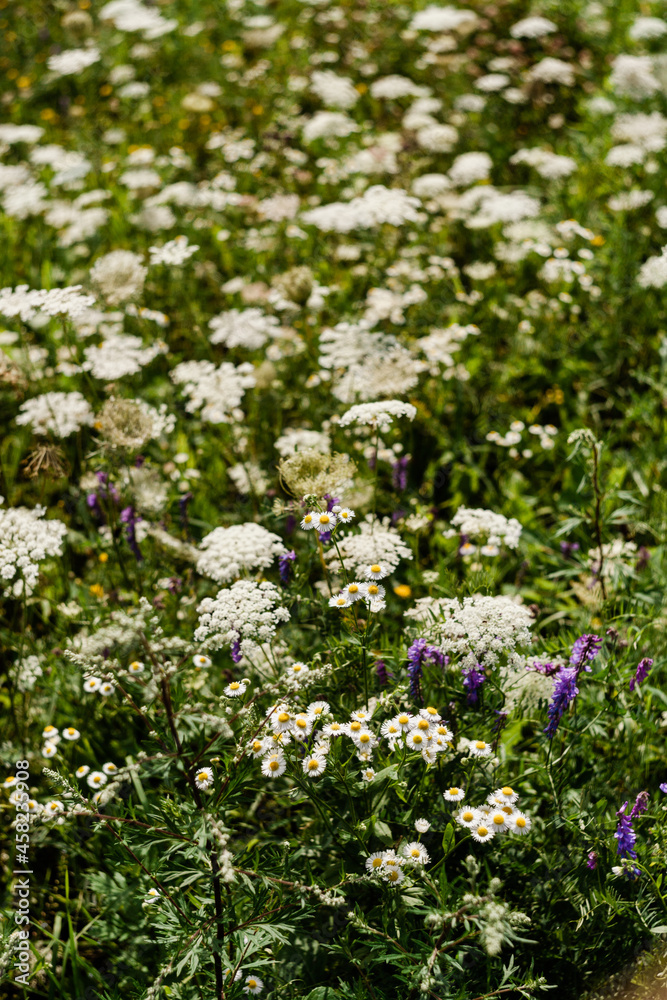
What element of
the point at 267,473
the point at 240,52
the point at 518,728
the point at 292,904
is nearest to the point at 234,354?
the point at 267,473

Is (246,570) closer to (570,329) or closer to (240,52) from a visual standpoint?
(570,329)

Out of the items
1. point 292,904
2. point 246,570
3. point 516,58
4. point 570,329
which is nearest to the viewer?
point 292,904

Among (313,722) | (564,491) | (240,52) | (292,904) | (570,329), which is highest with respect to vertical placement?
(240,52)

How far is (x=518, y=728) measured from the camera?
292 cm

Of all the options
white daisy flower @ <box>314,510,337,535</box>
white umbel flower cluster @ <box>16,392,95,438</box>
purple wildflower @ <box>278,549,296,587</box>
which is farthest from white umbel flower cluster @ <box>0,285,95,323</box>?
white daisy flower @ <box>314,510,337,535</box>

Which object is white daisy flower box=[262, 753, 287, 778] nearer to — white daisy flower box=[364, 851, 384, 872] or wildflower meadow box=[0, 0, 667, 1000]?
wildflower meadow box=[0, 0, 667, 1000]

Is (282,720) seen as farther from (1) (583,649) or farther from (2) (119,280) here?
(2) (119,280)

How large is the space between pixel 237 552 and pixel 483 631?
104 cm

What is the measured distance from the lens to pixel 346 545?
2736 millimetres

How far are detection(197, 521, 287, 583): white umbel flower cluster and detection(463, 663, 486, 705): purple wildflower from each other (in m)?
0.85

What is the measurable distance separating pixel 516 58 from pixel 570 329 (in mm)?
4185

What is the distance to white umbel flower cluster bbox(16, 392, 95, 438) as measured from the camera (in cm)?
367

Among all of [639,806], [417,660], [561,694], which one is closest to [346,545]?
[417,660]

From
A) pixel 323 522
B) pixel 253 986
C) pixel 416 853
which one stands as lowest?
pixel 253 986
